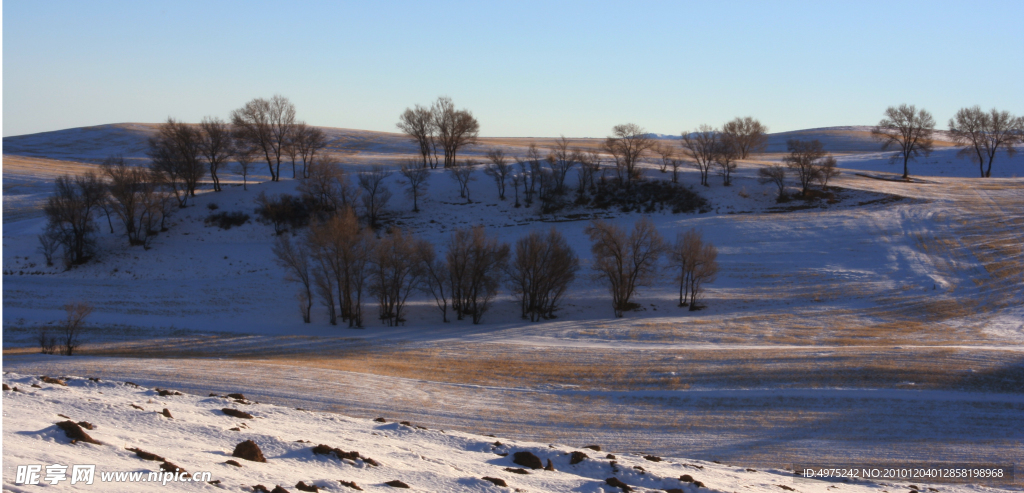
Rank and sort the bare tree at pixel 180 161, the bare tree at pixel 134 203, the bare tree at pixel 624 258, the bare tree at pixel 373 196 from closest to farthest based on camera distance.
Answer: the bare tree at pixel 624 258 < the bare tree at pixel 134 203 < the bare tree at pixel 180 161 < the bare tree at pixel 373 196

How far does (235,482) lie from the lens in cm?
1047

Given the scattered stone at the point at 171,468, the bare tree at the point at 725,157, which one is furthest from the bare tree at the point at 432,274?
the bare tree at the point at 725,157

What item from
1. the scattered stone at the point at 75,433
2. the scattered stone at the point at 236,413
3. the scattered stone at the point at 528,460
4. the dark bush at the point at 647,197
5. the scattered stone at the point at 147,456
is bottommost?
the scattered stone at the point at 528,460

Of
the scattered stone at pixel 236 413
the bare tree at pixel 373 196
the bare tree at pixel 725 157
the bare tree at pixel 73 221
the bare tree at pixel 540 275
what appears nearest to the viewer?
the scattered stone at pixel 236 413

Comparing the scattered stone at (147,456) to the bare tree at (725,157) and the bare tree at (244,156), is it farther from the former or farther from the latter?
the bare tree at (725,157)

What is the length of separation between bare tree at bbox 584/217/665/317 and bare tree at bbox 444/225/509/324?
7258 millimetres

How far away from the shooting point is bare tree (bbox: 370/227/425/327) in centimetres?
4266

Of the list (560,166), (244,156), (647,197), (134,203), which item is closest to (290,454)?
(134,203)

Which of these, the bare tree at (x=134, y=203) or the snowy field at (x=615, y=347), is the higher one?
the bare tree at (x=134, y=203)

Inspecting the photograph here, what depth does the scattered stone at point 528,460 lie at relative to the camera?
1388cm

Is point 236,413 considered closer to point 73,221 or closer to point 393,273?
point 393,273

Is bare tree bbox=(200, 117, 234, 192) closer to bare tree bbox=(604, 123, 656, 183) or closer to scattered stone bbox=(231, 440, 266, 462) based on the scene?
bare tree bbox=(604, 123, 656, 183)

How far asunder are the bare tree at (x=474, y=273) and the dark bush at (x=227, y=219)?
1116 inches

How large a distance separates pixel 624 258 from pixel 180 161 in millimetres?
47799
